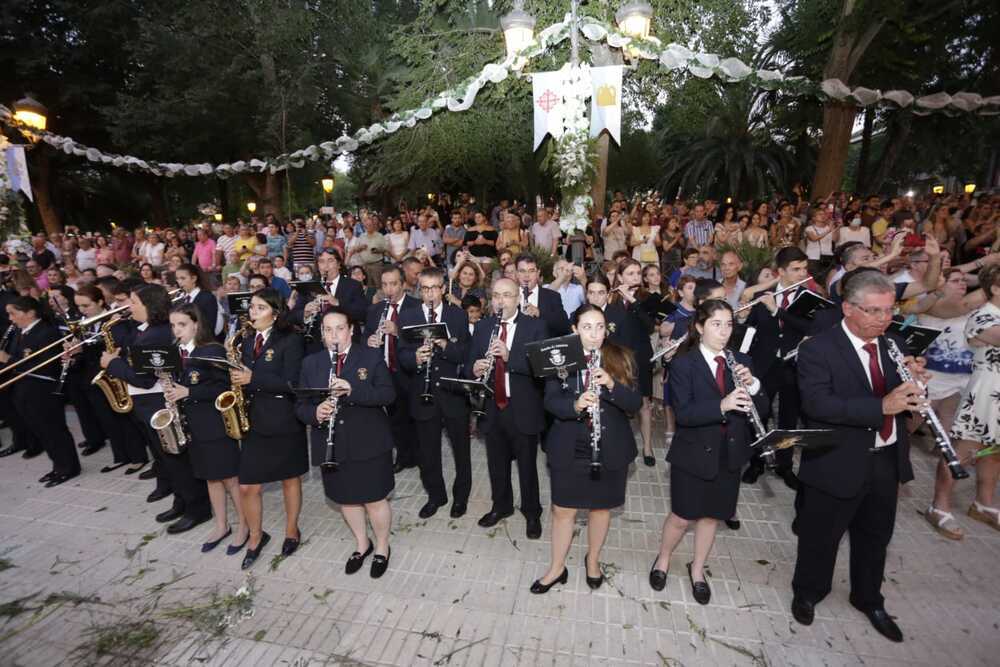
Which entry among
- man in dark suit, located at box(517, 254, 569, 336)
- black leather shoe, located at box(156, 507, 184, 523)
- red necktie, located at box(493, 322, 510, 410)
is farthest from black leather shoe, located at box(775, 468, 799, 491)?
black leather shoe, located at box(156, 507, 184, 523)

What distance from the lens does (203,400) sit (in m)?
4.38

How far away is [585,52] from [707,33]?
4.40m

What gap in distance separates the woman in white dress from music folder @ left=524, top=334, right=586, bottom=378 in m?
3.78

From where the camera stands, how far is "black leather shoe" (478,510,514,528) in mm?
4957

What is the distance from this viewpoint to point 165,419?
4375mm

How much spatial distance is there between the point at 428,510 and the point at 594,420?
2.65 meters

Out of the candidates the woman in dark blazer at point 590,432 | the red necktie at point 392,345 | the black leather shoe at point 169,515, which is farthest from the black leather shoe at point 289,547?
the woman in dark blazer at point 590,432

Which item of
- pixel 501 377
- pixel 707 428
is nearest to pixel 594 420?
pixel 707 428

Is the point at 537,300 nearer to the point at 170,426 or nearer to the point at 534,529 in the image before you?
the point at 534,529

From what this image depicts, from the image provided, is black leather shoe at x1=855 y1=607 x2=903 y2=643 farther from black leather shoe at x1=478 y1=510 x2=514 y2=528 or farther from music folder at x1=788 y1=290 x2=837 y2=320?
black leather shoe at x1=478 y1=510 x2=514 y2=528

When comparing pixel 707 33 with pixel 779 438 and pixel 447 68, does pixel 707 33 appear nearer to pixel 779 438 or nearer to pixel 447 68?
pixel 447 68

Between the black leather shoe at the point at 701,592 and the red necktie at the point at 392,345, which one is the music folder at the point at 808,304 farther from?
the red necktie at the point at 392,345

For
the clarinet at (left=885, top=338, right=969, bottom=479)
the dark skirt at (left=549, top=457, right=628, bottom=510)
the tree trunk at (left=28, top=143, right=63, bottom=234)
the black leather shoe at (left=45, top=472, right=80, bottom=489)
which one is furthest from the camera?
→ the tree trunk at (left=28, top=143, right=63, bottom=234)

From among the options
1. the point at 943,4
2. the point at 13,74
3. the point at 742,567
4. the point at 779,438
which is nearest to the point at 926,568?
the point at 742,567
